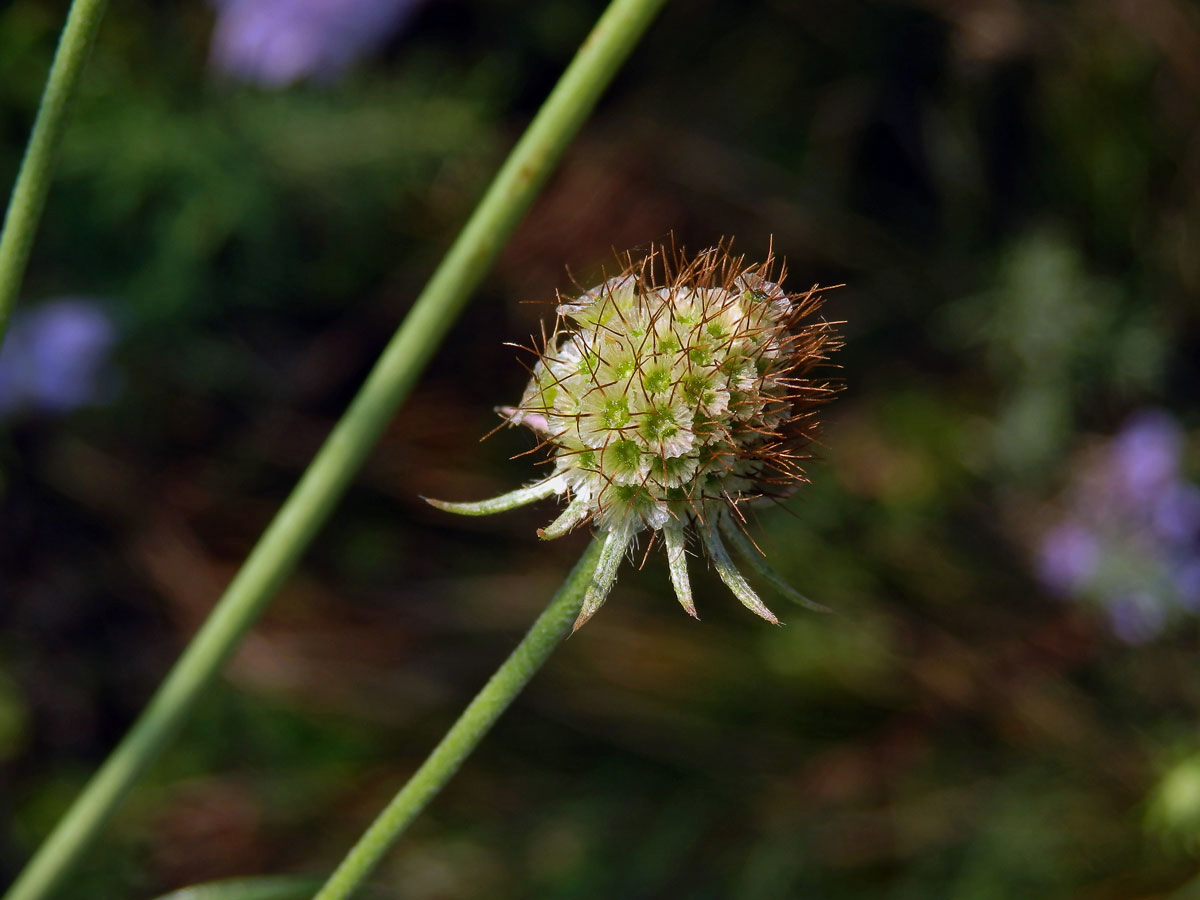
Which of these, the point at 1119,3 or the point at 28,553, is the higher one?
the point at 1119,3

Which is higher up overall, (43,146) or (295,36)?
(295,36)

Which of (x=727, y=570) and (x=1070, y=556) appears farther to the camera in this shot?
(x=1070, y=556)

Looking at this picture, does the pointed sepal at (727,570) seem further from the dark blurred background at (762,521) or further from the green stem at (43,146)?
the dark blurred background at (762,521)

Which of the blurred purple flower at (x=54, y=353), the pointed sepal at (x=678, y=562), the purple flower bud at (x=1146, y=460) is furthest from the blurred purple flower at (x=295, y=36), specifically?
the purple flower bud at (x=1146, y=460)

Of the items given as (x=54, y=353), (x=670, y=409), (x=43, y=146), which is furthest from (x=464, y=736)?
(x=54, y=353)

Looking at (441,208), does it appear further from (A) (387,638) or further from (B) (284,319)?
(A) (387,638)

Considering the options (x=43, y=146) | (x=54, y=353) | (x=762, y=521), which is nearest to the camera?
(x=43, y=146)

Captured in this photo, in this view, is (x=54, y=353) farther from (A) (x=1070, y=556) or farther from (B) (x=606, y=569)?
(A) (x=1070, y=556)

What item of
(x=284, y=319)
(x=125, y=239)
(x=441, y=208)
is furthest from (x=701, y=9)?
(x=125, y=239)
